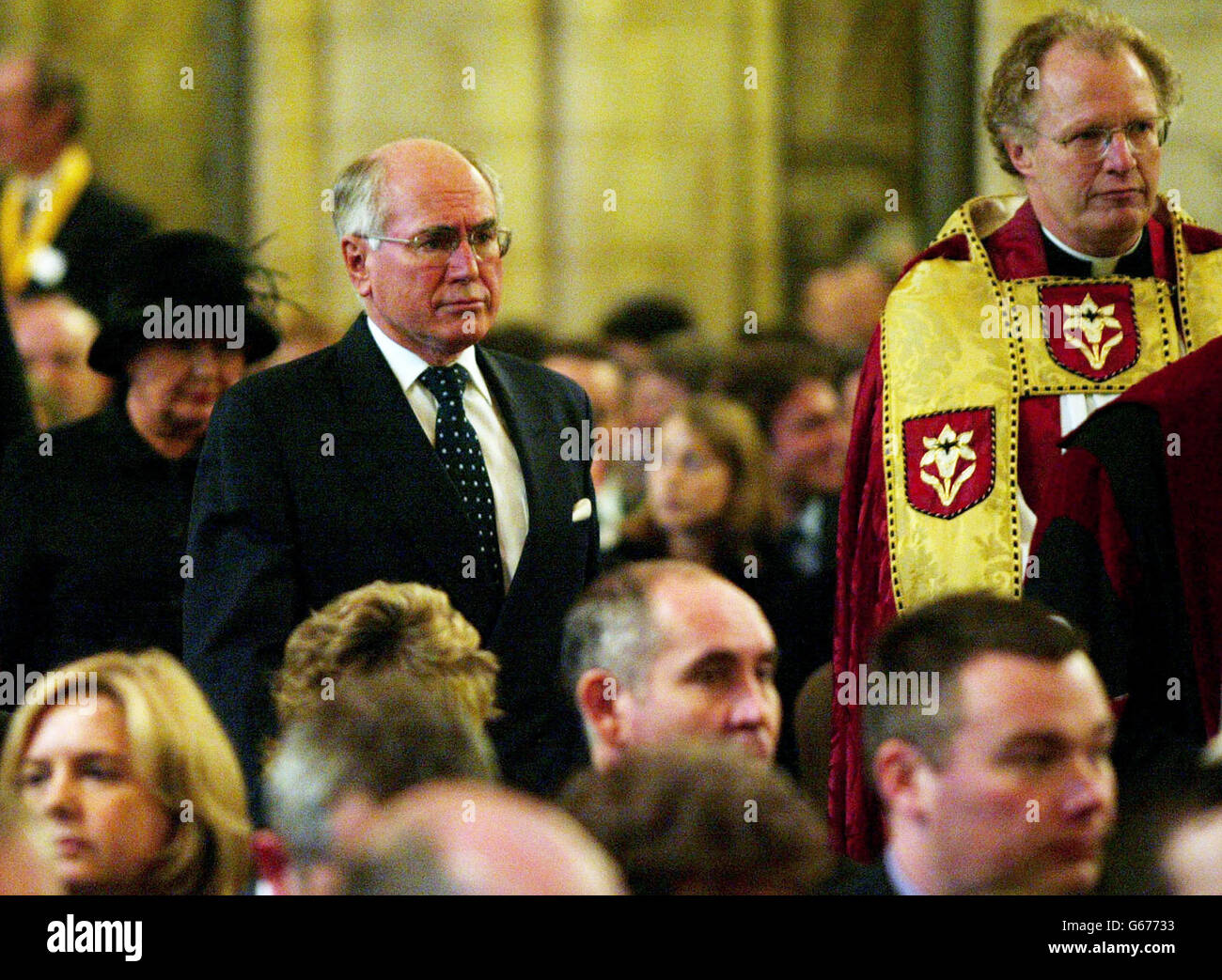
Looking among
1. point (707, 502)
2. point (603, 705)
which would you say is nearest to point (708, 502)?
point (707, 502)

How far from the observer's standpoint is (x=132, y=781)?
400 centimetres

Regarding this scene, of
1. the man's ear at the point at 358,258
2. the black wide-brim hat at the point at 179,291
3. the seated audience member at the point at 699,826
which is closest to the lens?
the seated audience member at the point at 699,826

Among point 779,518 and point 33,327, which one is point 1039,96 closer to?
point 779,518

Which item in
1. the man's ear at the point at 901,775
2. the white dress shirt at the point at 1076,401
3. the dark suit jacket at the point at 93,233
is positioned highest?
the dark suit jacket at the point at 93,233

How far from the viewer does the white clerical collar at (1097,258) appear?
16.8ft

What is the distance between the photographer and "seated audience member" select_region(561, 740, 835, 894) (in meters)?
3.10

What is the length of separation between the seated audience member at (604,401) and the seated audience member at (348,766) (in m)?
3.90

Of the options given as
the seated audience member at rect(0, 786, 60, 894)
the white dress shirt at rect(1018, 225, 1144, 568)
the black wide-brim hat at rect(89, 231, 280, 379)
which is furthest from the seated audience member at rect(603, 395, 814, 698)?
the seated audience member at rect(0, 786, 60, 894)

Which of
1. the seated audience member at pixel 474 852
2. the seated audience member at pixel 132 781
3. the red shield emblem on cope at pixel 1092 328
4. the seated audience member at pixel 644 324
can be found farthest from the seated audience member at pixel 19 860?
the seated audience member at pixel 644 324

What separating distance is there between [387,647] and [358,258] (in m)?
0.92

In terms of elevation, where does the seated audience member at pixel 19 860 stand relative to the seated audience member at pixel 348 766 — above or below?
below

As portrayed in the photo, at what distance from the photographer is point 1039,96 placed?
503 cm

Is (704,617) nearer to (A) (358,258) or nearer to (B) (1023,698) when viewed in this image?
(B) (1023,698)

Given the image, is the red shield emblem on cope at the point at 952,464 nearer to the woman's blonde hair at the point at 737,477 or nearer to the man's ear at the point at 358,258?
the man's ear at the point at 358,258
